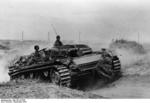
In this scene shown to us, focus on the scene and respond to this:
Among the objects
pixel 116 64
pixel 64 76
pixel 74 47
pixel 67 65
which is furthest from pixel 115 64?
pixel 64 76

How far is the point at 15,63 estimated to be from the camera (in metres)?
17.5

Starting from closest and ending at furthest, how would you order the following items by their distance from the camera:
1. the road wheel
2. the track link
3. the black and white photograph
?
the black and white photograph < the road wheel < the track link

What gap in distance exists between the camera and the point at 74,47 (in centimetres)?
1648

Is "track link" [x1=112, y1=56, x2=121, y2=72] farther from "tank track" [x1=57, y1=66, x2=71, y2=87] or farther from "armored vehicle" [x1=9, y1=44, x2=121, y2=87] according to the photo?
"tank track" [x1=57, y1=66, x2=71, y2=87]

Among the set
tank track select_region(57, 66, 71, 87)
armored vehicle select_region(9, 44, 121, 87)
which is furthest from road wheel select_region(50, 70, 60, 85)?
tank track select_region(57, 66, 71, 87)

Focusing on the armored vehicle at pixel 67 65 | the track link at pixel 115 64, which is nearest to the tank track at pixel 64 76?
the armored vehicle at pixel 67 65

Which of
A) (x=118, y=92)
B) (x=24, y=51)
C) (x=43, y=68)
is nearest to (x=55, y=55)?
(x=43, y=68)

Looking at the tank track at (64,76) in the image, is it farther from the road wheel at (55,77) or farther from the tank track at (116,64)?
the tank track at (116,64)

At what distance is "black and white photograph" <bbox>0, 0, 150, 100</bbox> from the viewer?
1312cm

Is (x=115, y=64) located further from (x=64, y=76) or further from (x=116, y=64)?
(x=64, y=76)

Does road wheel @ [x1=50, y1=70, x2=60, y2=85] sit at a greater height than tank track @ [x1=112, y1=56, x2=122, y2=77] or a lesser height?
lesser

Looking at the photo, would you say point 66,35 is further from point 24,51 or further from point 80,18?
point 24,51

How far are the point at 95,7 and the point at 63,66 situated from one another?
2.84 meters

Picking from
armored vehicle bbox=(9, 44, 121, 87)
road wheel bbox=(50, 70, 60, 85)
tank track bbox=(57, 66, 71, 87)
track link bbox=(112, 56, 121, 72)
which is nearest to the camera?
tank track bbox=(57, 66, 71, 87)
